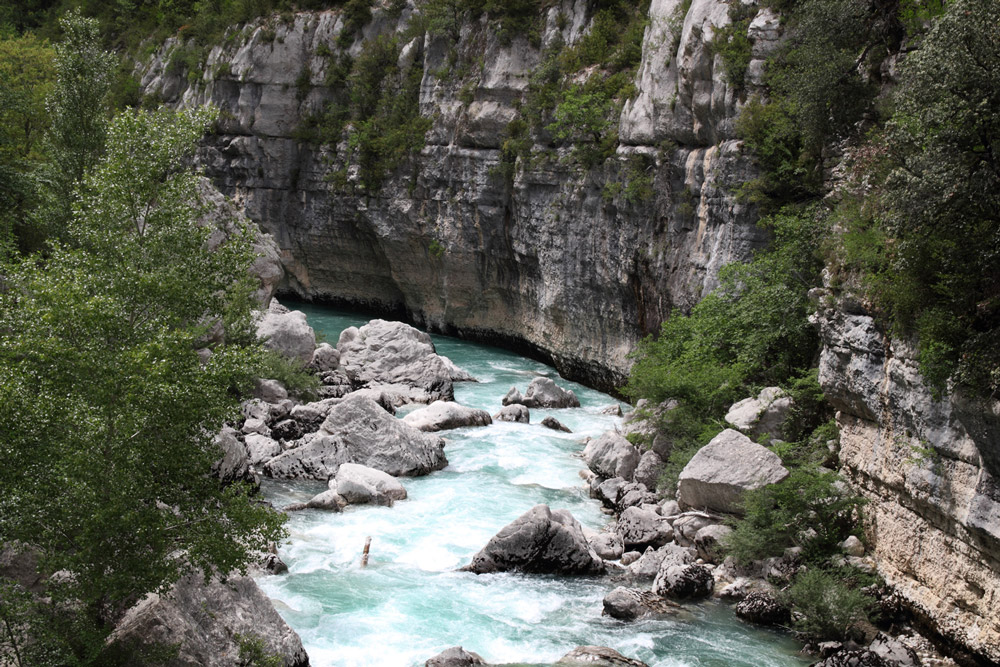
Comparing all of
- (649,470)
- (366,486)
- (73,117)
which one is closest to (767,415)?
(649,470)

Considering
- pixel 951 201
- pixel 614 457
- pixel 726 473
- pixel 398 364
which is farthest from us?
pixel 398 364

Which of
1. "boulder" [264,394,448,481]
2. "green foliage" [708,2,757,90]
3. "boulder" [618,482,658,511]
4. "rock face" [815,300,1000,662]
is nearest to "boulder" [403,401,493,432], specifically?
"boulder" [264,394,448,481]

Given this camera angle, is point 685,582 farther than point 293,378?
No

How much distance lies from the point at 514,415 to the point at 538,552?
373 inches

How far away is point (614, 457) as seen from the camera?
17469 millimetres

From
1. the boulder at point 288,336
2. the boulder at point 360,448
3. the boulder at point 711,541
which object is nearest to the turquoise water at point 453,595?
the boulder at point 360,448

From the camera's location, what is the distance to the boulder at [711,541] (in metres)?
13.4

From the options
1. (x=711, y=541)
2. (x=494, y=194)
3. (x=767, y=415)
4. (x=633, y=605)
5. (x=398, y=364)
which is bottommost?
(x=633, y=605)

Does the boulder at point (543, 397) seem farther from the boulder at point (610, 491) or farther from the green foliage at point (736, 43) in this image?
the green foliage at point (736, 43)

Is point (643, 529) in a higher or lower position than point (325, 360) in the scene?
lower

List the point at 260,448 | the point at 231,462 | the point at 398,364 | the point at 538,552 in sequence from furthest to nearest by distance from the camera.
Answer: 1. the point at 398,364
2. the point at 260,448
3. the point at 231,462
4. the point at 538,552

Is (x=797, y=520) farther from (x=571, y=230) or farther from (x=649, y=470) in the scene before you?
(x=571, y=230)

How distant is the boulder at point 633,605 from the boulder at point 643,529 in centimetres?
181

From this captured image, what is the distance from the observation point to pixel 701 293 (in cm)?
2111
